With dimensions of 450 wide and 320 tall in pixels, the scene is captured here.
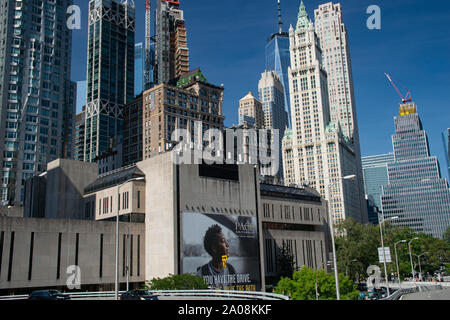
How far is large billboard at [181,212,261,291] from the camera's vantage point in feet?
223

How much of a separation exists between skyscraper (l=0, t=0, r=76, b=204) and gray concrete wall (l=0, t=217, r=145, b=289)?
8347 cm

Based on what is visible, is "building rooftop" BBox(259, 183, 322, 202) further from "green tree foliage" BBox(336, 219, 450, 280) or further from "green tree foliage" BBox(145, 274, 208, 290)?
"green tree foliage" BBox(145, 274, 208, 290)

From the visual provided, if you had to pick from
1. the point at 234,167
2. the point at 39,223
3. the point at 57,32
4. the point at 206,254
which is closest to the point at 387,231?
the point at 234,167

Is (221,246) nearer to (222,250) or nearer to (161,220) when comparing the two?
(222,250)

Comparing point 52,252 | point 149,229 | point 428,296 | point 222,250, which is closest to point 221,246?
point 222,250

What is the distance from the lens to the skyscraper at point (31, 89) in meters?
139

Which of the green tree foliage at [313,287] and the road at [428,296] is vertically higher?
the green tree foliage at [313,287]

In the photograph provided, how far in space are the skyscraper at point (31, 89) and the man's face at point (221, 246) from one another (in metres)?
90.9

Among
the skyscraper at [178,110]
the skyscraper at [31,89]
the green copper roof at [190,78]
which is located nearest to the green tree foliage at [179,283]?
the skyscraper at [31,89]

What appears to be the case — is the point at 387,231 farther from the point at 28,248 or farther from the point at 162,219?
the point at 28,248

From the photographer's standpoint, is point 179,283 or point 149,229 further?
point 149,229

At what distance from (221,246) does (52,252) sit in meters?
26.7

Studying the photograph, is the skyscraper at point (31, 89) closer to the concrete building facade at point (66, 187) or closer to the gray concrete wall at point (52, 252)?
the concrete building facade at point (66, 187)

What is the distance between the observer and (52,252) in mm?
60000
